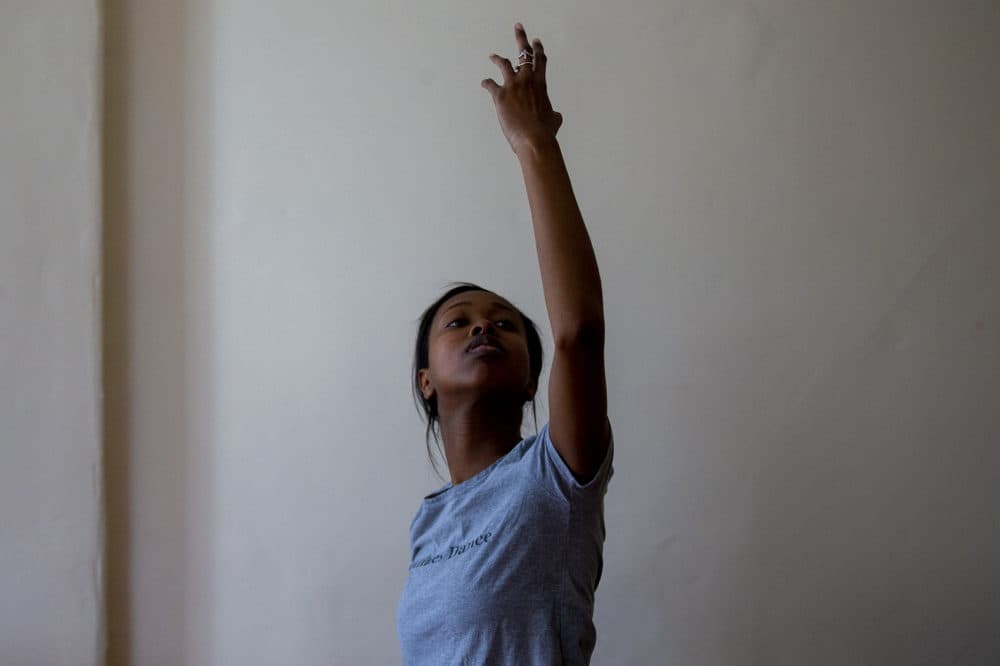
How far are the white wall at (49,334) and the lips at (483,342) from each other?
74 centimetres

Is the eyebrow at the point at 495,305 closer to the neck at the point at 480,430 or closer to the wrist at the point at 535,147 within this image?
the neck at the point at 480,430

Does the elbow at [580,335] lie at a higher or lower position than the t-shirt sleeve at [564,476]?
higher

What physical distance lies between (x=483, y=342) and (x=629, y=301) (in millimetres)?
376

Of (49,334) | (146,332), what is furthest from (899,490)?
(49,334)

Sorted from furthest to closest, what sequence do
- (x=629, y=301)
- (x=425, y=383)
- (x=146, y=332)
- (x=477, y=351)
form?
(x=146, y=332), (x=629, y=301), (x=425, y=383), (x=477, y=351)

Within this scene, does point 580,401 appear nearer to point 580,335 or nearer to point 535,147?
point 580,335

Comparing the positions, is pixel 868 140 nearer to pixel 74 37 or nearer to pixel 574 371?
pixel 574 371

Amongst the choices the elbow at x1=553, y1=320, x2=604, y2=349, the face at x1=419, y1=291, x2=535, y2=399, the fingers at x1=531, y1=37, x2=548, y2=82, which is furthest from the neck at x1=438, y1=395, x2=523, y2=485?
the fingers at x1=531, y1=37, x2=548, y2=82

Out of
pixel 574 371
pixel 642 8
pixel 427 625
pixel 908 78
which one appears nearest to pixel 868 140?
pixel 908 78

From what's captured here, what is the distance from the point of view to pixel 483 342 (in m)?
1.06

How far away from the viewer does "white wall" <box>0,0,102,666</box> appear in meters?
1.39

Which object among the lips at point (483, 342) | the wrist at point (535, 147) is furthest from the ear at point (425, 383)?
the wrist at point (535, 147)

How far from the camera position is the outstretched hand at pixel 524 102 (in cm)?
90

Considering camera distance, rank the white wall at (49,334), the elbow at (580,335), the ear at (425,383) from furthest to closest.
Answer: the white wall at (49,334) < the ear at (425,383) < the elbow at (580,335)
